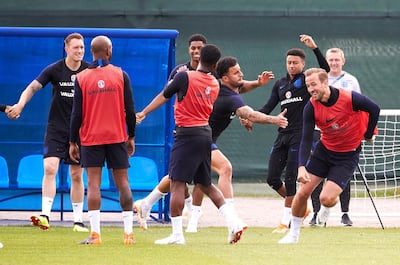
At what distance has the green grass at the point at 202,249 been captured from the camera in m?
10.1

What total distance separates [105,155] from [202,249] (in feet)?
4.48

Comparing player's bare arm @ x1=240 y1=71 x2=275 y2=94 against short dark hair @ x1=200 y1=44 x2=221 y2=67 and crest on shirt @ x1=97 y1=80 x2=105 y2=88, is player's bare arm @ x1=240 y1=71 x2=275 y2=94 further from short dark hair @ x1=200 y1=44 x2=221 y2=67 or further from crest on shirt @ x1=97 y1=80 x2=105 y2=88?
crest on shirt @ x1=97 y1=80 x2=105 y2=88

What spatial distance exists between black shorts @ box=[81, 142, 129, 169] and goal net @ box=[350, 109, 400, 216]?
22.6 ft

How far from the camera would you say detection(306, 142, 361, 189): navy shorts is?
11727 mm

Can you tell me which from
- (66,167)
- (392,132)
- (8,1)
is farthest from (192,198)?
(8,1)

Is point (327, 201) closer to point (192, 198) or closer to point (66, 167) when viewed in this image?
point (192, 198)

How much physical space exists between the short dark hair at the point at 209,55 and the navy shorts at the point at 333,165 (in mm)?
1508

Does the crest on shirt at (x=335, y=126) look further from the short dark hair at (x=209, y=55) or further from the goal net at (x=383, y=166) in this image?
the goal net at (x=383, y=166)

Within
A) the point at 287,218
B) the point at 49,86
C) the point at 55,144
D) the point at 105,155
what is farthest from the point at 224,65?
the point at 49,86

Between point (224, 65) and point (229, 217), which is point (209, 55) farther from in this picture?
point (229, 217)

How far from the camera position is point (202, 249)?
11062 mm

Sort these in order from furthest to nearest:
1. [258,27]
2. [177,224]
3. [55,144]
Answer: [258,27] < [55,144] < [177,224]

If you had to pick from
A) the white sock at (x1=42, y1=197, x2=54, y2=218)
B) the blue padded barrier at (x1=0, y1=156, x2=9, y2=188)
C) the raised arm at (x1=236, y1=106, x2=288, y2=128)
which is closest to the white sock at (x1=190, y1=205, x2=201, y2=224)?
the white sock at (x1=42, y1=197, x2=54, y2=218)

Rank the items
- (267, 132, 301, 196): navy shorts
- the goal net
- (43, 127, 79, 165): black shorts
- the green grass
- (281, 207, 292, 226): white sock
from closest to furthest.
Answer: the green grass < (43, 127, 79, 165): black shorts < (281, 207, 292, 226): white sock < (267, 132, 301, 196): navy shorts < the goal net
